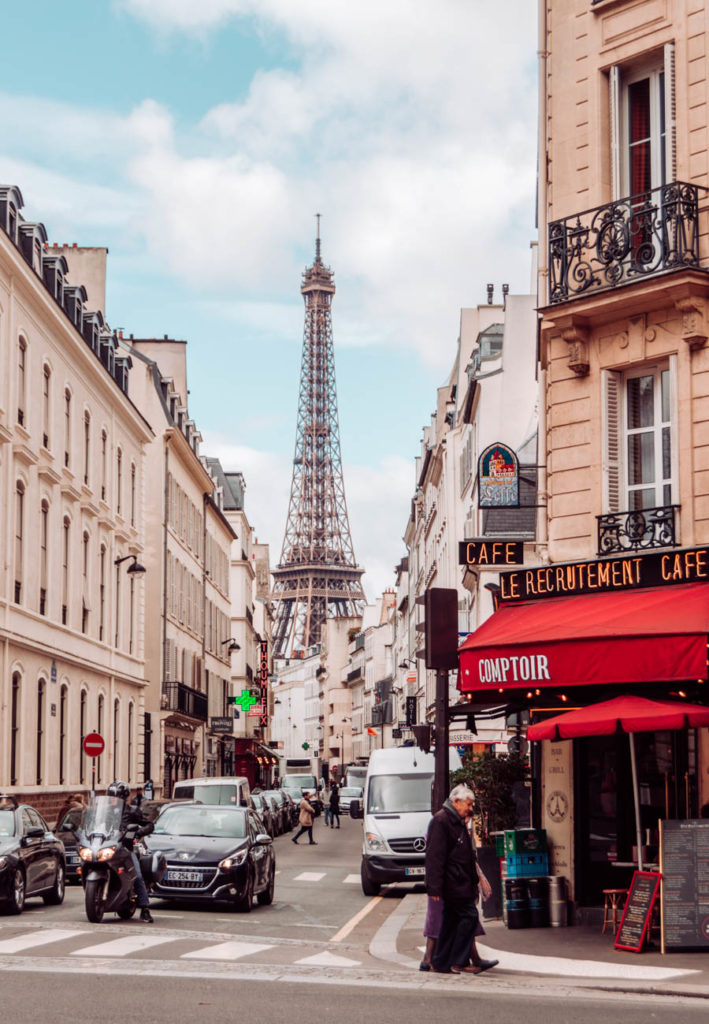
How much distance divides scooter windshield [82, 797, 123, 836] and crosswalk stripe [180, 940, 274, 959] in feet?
9.13

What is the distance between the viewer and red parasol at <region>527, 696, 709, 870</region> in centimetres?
1373

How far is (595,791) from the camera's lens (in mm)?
17234

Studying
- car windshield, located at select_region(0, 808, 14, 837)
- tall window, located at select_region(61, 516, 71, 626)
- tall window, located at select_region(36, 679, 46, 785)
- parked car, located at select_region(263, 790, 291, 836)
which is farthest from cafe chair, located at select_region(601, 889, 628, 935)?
parked car, located at select_region(263, 790, 291, 836)

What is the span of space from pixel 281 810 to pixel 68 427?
1820cm

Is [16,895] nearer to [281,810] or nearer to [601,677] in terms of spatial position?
[601,677]

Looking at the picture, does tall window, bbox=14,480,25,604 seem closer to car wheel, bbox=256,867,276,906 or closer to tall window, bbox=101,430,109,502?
tall window, bbox=101,430,109,502

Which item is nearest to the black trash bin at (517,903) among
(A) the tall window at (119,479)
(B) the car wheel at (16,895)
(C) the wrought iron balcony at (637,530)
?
(C) the wrought iron balcony at (637,530)

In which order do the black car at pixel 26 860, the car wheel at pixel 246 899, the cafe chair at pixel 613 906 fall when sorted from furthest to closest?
the car wheel at pixel 246 899 → the black car at pixel 26 860 → the cafe chair at pixel 613 906

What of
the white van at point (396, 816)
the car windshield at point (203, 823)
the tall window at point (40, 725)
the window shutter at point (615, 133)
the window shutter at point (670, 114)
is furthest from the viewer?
the tall window at point (40, 725)

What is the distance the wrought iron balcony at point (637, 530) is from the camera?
655 inches

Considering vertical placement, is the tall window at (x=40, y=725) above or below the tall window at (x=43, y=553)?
below

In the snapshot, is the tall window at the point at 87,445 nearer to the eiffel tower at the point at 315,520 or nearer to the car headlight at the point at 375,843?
the car headlight at the point at 375,843

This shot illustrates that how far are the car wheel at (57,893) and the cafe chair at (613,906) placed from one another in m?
8.06

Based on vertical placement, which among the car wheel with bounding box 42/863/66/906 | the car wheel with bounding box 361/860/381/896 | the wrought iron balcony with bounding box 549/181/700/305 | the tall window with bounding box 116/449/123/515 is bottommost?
the car wheel with bounding box 361/860/381/896
